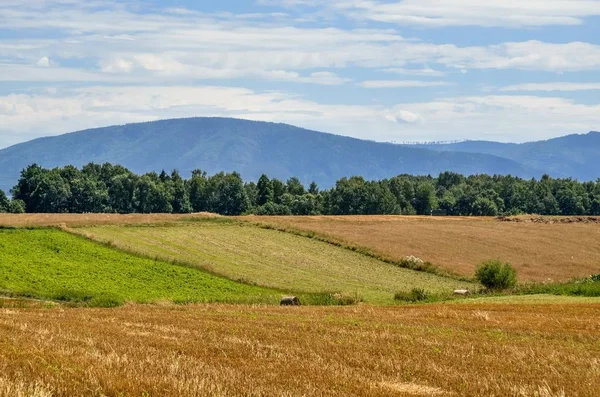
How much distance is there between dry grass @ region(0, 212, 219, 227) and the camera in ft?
277

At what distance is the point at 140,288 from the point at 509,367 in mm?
43700

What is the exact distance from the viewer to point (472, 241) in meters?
102

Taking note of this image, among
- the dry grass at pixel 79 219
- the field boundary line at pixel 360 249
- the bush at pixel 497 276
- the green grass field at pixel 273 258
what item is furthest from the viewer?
the dry grass at pixel 79 219

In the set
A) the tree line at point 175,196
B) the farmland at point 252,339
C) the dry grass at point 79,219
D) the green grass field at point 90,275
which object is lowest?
the green grass field at point 90,275

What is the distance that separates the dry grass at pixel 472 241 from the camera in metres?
86.0

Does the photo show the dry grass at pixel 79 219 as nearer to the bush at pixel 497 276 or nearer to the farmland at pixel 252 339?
the farmland at pixel 252 339

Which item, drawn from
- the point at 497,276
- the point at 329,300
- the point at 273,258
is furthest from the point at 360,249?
the point at 329,300

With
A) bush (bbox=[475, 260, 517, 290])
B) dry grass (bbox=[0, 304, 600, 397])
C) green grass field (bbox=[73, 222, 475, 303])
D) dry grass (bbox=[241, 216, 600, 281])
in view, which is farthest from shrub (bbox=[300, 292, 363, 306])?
dry grass (bbox=[241, 216, 600, 281])

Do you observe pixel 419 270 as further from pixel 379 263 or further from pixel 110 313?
pixel 110 313

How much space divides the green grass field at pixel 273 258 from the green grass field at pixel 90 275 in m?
3.50

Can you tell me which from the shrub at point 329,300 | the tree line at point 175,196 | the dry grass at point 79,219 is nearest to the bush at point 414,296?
the shrub at point 329,300

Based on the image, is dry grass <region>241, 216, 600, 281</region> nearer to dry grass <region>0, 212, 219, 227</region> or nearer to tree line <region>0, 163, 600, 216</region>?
dry grass <region>0, 212, 219, 227</region>

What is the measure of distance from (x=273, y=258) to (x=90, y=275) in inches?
959

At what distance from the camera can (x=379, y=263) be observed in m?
85.1
